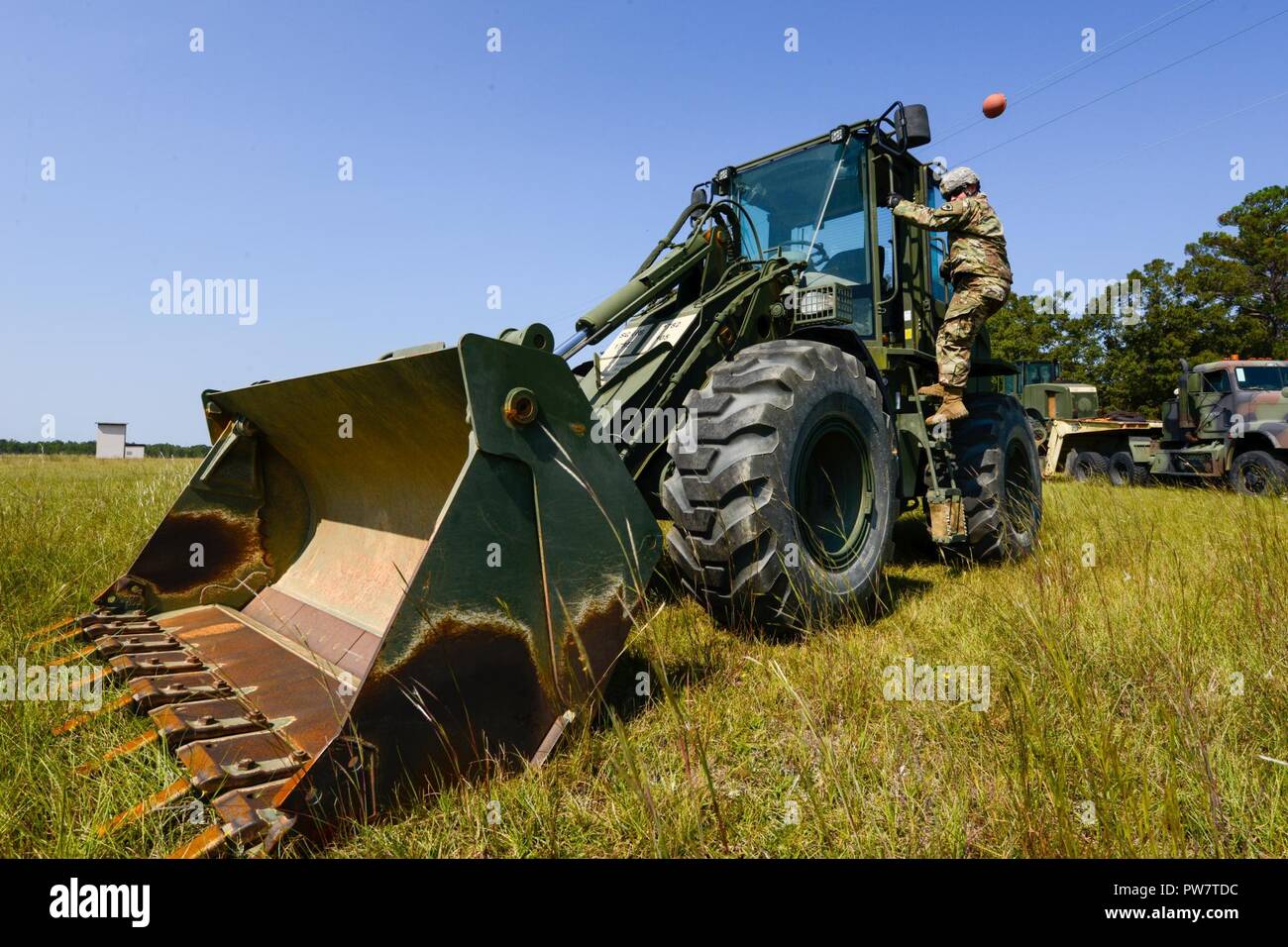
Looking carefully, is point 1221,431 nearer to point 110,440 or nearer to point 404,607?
point 404,607

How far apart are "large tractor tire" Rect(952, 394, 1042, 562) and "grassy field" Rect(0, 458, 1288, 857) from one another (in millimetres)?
1530

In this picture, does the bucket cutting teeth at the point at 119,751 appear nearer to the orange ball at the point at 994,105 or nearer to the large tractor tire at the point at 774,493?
the large tractor tire at the point at 774,493

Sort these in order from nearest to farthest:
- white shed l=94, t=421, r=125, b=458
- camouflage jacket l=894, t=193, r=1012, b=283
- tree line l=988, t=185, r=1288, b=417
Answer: camouflage jacket l=894, t=193, r=1012, b=283, tree line l=988, t=185, r=1288, b=417, white shed l=94, t=421, r=125, b=458

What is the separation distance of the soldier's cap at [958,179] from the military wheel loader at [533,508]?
0.33 meters

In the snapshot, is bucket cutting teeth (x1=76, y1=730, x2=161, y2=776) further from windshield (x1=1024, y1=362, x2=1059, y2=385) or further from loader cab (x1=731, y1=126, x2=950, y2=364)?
windshield (x1=1024, y1=362, x2=1059, y2=385)

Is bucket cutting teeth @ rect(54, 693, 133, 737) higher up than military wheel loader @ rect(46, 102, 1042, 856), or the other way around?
military wheel loader @ rect(46, 102, 1042, 856)

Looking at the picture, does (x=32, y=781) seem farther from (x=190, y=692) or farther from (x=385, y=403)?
(x=385, y=403)

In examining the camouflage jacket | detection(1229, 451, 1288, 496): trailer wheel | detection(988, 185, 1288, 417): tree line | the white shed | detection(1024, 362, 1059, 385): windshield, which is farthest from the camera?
the white shed

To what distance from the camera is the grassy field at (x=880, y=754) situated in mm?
1666

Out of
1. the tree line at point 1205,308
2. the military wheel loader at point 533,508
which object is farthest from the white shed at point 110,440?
the tree line at point 1205,308

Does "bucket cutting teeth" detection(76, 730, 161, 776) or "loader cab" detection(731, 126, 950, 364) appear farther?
"loader cab" detection(731, 126, 950, 364)

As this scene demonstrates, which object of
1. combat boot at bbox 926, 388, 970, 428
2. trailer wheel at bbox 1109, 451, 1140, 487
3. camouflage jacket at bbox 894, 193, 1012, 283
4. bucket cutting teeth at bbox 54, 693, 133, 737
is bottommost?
trailer wheel at bbox 1109, 451, 1140, 487

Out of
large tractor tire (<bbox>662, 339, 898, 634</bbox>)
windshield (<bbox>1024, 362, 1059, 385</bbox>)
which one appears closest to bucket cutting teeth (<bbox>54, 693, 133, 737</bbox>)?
large tractor tire (<bbox>662, 339, 898, 634</bbox>)

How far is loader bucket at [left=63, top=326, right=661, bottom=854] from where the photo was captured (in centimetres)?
181
